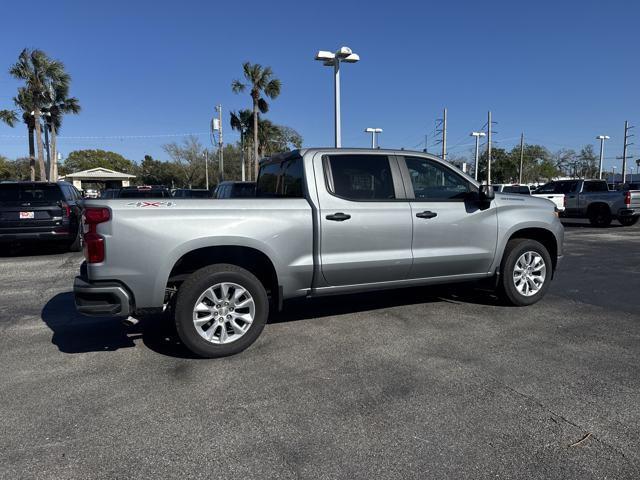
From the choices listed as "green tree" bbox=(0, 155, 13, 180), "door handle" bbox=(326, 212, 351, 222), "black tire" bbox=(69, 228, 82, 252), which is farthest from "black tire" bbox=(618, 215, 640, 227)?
"green tree" bbox=(0, 155, 13, 180)

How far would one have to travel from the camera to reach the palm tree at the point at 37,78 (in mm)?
31328

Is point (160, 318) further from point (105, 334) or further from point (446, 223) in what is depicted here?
point (446, 223)

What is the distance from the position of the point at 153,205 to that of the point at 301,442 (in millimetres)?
2374

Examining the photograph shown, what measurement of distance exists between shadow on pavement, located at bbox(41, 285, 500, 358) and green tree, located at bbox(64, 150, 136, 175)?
10847 cm

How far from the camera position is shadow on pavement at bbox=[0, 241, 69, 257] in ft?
37.0

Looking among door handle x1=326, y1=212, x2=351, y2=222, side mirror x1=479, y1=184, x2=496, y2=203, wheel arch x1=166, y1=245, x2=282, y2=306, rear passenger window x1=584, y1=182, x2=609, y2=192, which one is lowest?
wheel arch x1=166, y1=245, x2=282, y2=306

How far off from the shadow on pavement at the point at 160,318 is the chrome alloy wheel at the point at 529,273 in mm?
399

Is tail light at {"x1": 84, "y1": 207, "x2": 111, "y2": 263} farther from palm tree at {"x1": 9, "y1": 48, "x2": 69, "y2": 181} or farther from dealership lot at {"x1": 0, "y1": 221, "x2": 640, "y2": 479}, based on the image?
palm tree at {"x1": 9, "y1": 48, "x2": 69, "y2": 181}

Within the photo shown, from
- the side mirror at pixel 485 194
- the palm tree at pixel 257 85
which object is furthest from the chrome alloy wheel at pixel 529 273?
the palm tree at pixel 257 85

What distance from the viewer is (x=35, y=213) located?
10320mm

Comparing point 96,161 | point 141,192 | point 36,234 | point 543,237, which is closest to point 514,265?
point 543,237

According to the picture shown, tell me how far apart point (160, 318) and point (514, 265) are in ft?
14.4

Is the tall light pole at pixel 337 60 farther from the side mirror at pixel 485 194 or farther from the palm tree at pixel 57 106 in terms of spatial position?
the palm tree at pixel 57 106

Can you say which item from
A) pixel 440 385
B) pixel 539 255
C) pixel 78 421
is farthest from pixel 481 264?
pixel 78 421
